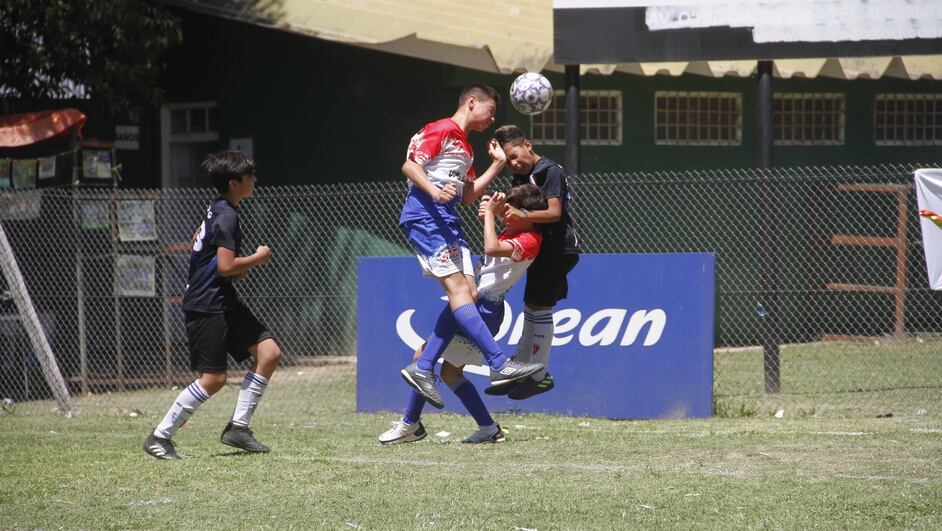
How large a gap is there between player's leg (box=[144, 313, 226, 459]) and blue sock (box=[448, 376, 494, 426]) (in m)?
1.59

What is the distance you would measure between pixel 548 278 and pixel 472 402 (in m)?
0.99

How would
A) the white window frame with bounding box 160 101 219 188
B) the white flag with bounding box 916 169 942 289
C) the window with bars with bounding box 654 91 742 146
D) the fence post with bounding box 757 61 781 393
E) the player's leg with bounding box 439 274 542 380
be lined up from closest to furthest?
the player's leg with bounding box 439 274 542 380 < the white flag with bounding box 916 169 942 289 < the fence post with bounding box 757 61 781 393 < the window with bars with bounding box 654 91 742 146 < the white window frame with bounding box 160 101 219 188

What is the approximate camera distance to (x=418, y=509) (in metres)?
6.05

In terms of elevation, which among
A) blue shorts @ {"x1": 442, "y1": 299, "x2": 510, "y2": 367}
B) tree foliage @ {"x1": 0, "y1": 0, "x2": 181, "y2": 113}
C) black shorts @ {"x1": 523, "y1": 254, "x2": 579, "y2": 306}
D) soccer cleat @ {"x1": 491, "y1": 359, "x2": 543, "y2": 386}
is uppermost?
tree foliage @ {"x1": 0, "y1": 0, "x2": 181, "y2": 113}

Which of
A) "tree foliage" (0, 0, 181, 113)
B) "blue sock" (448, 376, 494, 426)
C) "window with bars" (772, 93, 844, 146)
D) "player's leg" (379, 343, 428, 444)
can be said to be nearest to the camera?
"blue sock" (448, 376, 494, 426)

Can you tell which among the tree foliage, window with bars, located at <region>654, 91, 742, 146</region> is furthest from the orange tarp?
window with bars, located at <region>654, 91, 742, 146</region>

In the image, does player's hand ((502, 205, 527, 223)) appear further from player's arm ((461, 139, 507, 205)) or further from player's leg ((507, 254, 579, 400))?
player's leg ((507, 254, 579, 400))

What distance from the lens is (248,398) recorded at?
7.90m

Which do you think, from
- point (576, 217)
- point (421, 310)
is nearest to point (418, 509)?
point (421, 310)

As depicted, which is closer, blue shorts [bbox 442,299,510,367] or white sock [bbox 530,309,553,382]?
blue shorts [bbox 442,299,510,367]

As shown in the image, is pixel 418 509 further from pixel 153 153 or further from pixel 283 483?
pixel 153 153

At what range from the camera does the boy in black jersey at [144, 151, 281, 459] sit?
773 centimetres

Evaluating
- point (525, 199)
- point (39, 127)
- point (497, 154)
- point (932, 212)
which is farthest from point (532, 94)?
point (39, 127)

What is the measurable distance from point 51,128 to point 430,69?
4.86 meters
